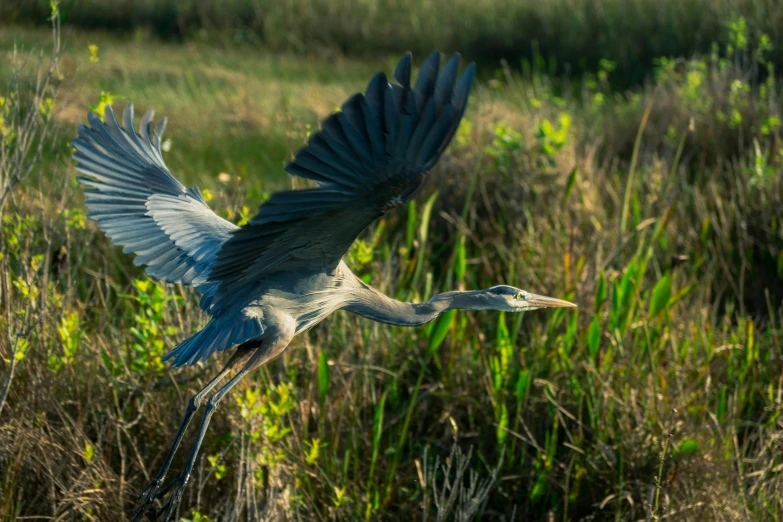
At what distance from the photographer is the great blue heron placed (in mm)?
2854

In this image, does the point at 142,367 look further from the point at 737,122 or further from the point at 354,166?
the point at 737,122

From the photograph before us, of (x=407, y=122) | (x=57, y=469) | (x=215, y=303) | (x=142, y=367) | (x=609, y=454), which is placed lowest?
(x=609, y=454)

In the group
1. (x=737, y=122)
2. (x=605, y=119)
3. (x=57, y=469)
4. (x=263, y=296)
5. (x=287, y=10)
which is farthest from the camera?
(x=287, y=10)

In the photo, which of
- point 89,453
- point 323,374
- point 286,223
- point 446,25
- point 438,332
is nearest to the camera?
point 286,223

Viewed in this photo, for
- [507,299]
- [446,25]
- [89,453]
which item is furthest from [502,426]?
[446,25]

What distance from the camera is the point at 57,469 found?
13.1 ft

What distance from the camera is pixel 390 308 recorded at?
3.86 m

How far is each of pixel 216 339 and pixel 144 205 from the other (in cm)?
93

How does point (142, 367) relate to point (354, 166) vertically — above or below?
below

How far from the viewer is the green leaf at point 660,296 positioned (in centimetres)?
497

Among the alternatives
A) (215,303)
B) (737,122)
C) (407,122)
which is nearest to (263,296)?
(215,303)

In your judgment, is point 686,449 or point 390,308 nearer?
point 390,308

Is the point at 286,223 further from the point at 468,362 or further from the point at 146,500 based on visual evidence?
the point at 468,362

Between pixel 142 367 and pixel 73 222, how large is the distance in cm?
73
